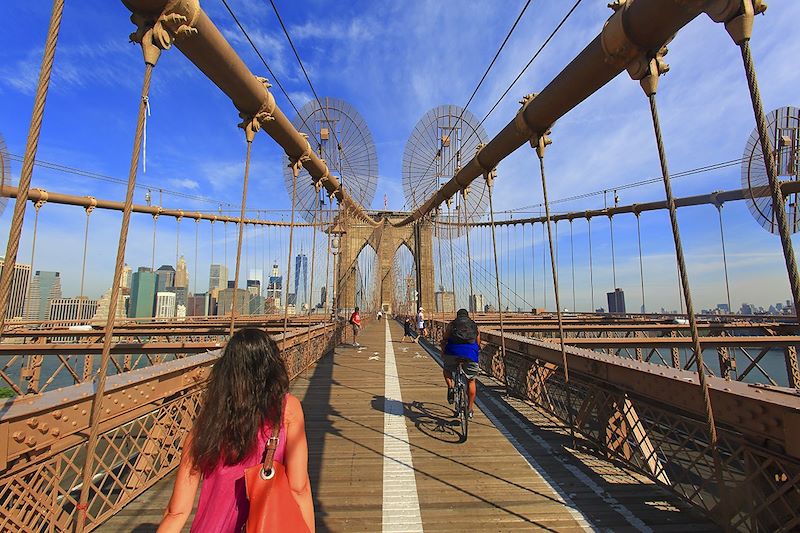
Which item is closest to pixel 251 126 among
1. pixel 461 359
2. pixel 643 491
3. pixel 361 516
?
pixel 461 359

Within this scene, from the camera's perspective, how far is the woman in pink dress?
5.15 feet

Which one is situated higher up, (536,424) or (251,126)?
(251,126)

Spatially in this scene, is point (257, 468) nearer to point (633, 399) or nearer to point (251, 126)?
point (633, 399)

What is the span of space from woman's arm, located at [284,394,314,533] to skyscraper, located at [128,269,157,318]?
4974 cm

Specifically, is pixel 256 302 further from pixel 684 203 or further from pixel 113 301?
pixel 113 301

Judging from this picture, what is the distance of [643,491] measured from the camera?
3504mm

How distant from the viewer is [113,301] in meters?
2.63

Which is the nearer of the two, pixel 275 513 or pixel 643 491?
pixel 275 513

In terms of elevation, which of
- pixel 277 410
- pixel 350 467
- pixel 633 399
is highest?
pixel 277 410

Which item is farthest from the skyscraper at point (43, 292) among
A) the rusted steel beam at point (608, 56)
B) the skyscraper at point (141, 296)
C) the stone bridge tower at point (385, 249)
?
the rusted steel beam at point (608, 56)

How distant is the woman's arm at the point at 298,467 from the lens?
1579mm

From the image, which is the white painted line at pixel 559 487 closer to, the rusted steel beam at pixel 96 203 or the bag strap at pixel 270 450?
the bag strap at pixel 270 450

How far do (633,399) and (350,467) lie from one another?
3.02 metres

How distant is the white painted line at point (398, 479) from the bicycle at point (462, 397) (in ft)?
2.55
